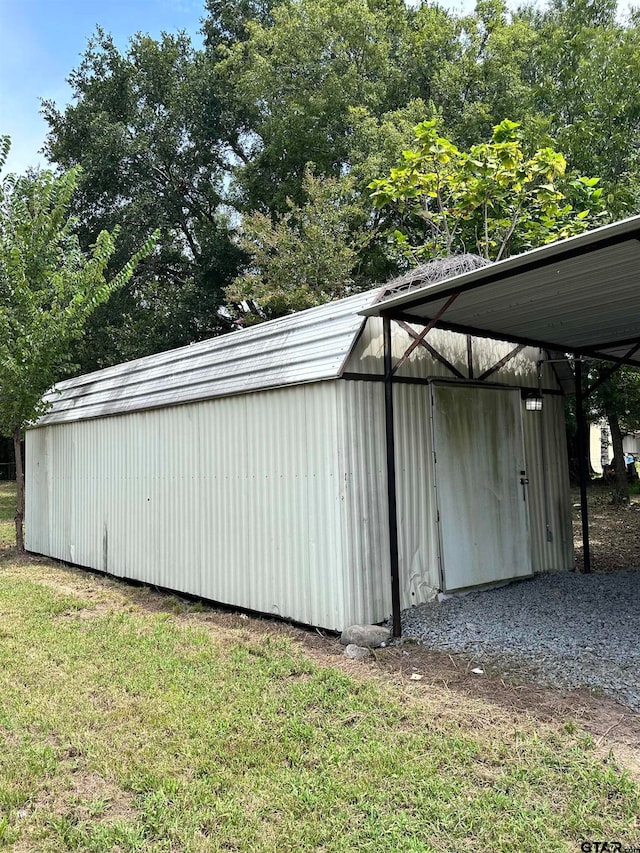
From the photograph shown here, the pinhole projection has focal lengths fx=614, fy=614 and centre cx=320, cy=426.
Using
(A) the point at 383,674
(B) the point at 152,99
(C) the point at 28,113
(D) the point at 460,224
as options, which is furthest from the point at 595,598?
(C) the point at 28,113

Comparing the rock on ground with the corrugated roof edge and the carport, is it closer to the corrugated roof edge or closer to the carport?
the carport

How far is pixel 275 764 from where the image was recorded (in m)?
2.98

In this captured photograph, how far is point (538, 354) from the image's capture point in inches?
287

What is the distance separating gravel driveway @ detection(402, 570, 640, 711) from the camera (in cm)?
401

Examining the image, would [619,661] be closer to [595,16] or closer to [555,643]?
[555,643]

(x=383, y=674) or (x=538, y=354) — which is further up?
(x=538, y=354)

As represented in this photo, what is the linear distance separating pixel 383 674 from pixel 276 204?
47.2 feet

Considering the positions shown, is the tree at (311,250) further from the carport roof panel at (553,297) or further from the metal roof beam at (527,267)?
the metal roof beam at (527,267)

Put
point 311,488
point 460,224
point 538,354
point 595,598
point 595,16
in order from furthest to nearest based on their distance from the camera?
point 595,16
point 460,224
point 538,354
point 595,598
point 311,488

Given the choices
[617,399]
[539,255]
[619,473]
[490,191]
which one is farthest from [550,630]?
[619,473]

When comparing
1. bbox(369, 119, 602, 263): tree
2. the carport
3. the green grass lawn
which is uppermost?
bbox(369, 119, 602, 263): tree

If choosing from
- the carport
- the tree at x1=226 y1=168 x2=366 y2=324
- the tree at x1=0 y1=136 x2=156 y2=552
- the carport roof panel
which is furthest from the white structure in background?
the tree at x1=226 y1=168 x2=366 y2=324

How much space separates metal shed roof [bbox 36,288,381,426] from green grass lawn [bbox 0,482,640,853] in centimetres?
235

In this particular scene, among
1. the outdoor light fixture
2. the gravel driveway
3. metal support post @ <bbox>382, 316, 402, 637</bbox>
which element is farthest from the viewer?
the outdoor light fixture
